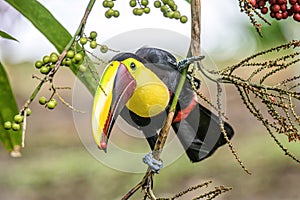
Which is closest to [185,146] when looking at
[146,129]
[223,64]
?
[146,129]

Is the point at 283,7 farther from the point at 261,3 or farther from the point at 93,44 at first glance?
the point at 93,44

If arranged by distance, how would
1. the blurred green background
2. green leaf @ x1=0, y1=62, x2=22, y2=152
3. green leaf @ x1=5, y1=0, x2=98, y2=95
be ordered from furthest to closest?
1. the blurred green background
2. green leaf @ x1=0, y1=62, x2=22, y2=152
3. green leaf @ x1=5, y1=0, x2=98, y2=95

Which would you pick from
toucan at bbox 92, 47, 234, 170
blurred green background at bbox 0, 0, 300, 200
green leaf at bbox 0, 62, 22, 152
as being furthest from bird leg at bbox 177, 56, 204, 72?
blurred green background at bbox 0, 0, 300, 200

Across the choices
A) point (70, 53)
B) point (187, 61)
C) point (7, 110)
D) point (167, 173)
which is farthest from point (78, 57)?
point (167, 173)

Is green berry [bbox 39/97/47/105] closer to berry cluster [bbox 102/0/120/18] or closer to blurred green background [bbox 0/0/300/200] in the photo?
berry cluster [bbox 102/0/120/18]

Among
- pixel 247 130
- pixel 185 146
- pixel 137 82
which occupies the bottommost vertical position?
pixel 247 130

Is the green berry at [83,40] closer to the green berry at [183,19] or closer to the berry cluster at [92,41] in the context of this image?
the berry cluster at [92,41]

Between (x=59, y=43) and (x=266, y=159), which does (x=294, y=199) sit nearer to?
(x=266, y=159)
